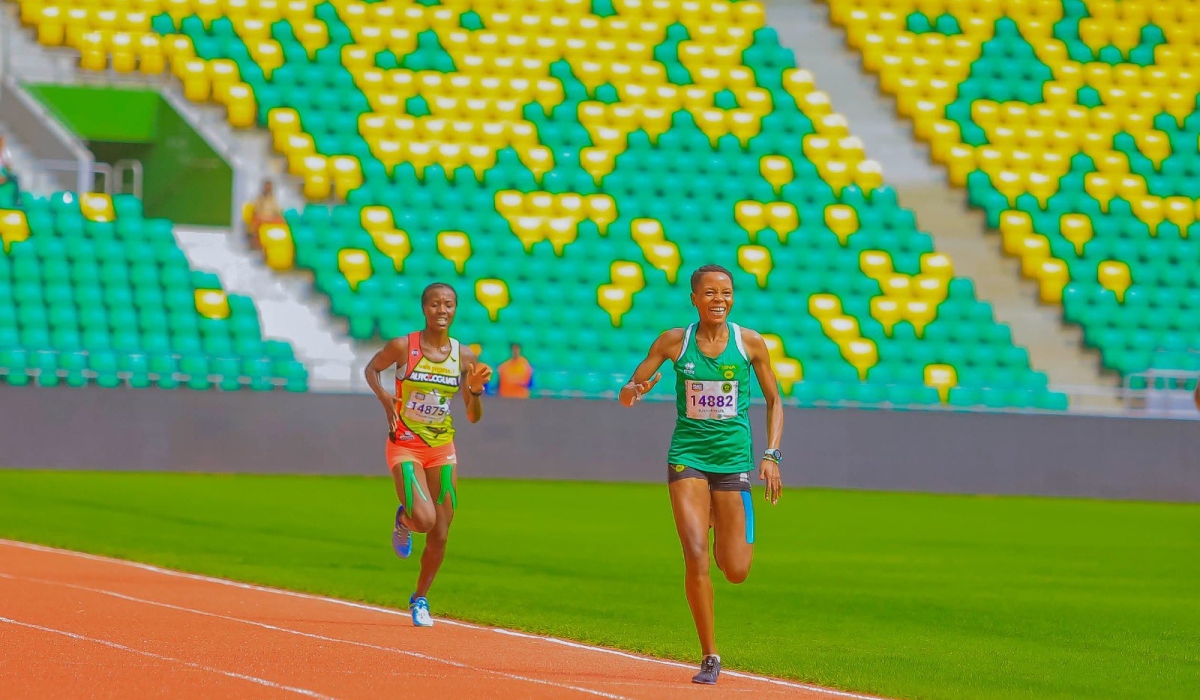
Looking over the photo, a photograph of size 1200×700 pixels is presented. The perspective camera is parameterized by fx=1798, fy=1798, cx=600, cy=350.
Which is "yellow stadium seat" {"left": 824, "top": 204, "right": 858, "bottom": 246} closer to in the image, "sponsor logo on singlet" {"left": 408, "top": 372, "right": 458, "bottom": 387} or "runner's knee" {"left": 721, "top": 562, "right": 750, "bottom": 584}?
"sponsor logo on singlet" {"left": 408, "top": 372, "right": 458, "bottom": 387}

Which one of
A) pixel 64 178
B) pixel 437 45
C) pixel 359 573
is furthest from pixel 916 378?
pixel 359 573

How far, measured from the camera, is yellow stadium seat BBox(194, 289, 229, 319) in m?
24.1

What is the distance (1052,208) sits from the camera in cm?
3036

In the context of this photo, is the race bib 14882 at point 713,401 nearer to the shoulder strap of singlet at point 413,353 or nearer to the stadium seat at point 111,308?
the shoulder strap of singlet at point 413,353

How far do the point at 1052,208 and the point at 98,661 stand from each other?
24.5m

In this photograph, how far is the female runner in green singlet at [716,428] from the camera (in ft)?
28.2

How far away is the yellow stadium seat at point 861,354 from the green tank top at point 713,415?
59.2 feet

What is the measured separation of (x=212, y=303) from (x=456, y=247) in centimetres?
398

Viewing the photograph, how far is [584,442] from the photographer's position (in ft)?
77.4

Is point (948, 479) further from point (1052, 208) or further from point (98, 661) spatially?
point (98, 661)

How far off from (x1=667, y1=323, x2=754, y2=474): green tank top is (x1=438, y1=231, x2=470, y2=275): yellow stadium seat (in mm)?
17730

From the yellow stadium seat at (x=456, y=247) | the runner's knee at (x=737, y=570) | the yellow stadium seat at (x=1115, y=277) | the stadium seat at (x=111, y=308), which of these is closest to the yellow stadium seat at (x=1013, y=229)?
the yellow stadium seat at (x=1115, y=277)

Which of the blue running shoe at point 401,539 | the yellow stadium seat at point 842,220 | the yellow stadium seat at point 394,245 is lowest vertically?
the blue running shoe at point 401,539

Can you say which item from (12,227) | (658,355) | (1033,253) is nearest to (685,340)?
(658,355)
